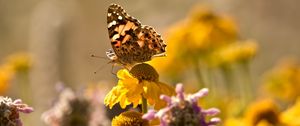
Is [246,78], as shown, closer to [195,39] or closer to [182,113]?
[195,39]

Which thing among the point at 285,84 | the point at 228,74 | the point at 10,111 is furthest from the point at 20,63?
the point at 10,111

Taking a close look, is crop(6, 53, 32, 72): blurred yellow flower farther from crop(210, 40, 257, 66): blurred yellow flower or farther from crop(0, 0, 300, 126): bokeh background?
crop(210, 40, 257, 66): blurred yellow flower

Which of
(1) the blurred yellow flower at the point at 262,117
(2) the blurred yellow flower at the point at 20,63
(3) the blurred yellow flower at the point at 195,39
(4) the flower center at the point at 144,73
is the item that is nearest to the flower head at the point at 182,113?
(4) the flower center at the point at 144,73

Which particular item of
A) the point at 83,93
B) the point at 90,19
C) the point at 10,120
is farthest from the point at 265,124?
the point at 90,19

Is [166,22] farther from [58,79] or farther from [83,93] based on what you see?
[83,93]

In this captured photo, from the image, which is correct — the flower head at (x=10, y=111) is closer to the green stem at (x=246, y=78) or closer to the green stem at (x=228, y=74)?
the green stem at (x=246, y=78)

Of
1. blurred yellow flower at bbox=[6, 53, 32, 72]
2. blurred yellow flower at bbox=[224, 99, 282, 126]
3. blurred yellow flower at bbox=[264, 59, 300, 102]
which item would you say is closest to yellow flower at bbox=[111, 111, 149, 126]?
blurred yellow flower at bbox=[224, 99, 282, 126]
